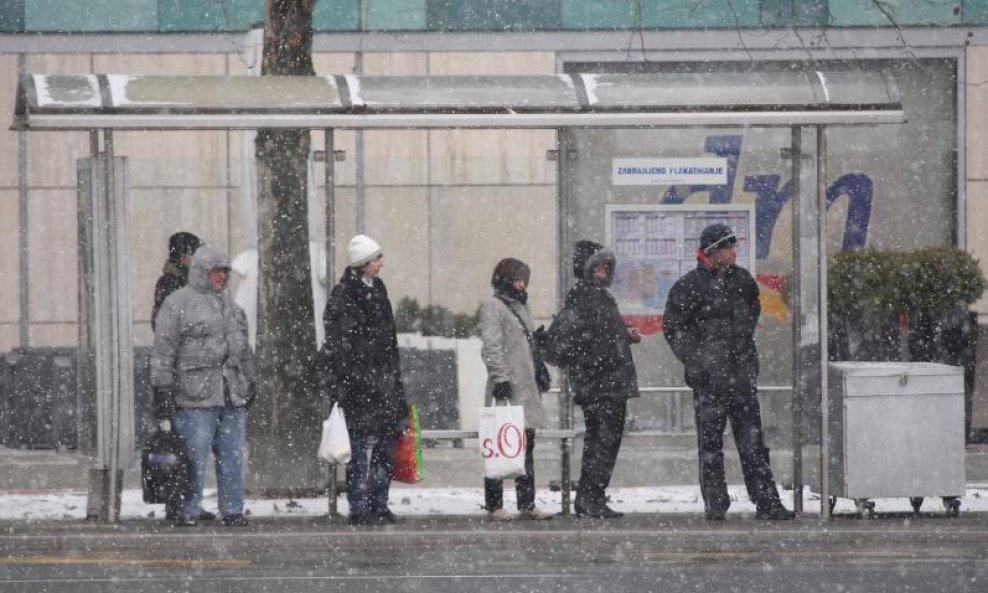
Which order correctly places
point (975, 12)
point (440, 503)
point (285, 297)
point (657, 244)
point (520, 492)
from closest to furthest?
point (520, 492)
point (657, 244)
point (440, 503)
point (285, 297)
point (975, 12)

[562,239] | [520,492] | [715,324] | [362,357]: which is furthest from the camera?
[562,239]

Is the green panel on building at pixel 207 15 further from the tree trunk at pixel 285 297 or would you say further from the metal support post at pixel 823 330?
the metal support post at pixel 823 330

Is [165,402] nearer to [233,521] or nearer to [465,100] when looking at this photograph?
[233,521]

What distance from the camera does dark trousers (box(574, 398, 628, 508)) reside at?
40.5 feet

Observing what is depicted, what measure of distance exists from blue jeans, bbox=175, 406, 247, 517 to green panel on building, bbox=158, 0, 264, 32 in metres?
7.85

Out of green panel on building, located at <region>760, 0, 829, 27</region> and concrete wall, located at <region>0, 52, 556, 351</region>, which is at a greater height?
green panel on building, located at <region>760, 0, 829, 27</region>

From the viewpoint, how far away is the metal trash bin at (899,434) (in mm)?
12188

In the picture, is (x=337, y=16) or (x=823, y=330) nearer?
(x=823, y=330)

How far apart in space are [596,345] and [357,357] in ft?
4.97

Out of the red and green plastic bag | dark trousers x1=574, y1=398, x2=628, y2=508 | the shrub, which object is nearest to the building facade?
the shrub

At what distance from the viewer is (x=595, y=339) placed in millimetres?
12297

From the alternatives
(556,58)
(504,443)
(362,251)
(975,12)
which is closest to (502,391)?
(504,443)

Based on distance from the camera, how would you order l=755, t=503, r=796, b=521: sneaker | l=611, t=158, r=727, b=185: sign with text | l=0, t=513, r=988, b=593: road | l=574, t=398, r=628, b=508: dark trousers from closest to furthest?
1. l=0, t=513, r=988, b=593: road
2. l=755, t=503, r=796, b=521: sneaker
3. l=574, t=398, r=628, b=508: dark trousers
4. l=611, t=158, r=727, b=185: sign with text

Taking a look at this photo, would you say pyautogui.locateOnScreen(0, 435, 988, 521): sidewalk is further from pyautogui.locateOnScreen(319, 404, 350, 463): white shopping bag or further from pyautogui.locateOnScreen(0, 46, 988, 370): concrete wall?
pyautogui.locateOnScreen(0, 46, 988, 370): concrete wall
